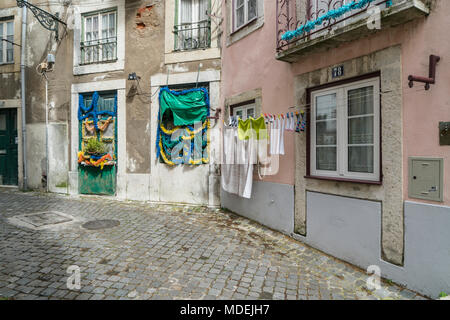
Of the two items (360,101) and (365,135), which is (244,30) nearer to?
(360,101)

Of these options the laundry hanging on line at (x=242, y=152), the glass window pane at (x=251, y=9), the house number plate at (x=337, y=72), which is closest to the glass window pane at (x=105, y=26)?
the glass window pane at (x=251, y=9)

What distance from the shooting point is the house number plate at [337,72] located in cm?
425

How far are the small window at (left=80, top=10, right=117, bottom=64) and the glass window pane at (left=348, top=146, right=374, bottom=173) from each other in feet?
25.0

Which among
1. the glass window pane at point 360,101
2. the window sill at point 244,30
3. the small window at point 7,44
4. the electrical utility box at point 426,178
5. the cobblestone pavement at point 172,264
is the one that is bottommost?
the cobblestone pavement at point 172,264

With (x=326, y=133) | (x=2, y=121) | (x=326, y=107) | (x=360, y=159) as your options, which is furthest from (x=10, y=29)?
(x=360, y=159)

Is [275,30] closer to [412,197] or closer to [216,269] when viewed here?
[412,197]

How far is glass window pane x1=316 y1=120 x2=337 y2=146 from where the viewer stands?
4492 millimetres

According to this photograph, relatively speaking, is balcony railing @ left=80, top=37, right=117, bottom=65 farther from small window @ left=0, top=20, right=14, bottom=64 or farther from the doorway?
the doorway

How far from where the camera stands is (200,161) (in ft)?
24.7

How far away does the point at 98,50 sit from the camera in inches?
343

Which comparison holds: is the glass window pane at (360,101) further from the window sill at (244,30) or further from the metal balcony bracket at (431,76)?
the window sill at (244,30)

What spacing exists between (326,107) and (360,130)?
771 millimetres

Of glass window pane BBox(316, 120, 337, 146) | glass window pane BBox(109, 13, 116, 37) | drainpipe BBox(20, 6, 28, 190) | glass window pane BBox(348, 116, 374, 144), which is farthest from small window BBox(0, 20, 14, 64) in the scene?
glass window pane BBox(348, 116, 374, 144)

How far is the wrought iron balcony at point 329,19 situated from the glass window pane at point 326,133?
1274 mm
